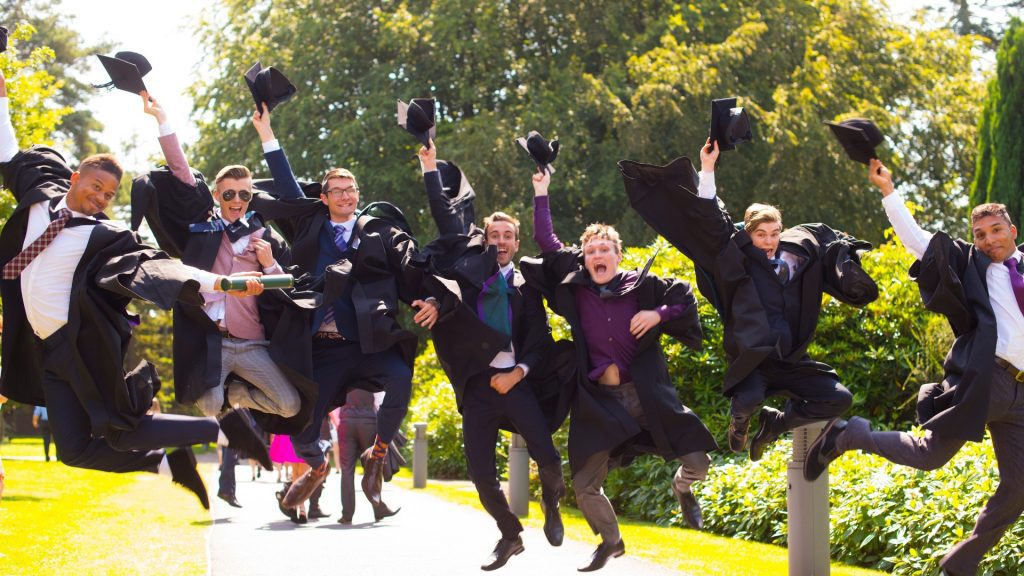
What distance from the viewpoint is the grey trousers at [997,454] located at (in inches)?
313

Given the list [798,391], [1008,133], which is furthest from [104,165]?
[1008,133]

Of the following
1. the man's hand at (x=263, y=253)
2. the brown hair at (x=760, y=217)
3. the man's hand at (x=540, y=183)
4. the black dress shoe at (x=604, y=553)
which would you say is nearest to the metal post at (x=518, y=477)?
the black dress shoe at (x=604, y=553)

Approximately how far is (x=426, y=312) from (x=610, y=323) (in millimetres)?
1275

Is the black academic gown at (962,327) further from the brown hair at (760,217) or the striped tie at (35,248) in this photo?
the striped tie at (35,248)

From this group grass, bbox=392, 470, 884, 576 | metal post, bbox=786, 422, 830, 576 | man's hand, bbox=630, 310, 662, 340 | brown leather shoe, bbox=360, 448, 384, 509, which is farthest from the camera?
brown leather shoe, bbox=360, 448, 384, 509

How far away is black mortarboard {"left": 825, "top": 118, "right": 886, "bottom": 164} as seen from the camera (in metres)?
8.07

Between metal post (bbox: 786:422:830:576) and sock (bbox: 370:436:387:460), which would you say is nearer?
metal post (bbox: 786:422:830:576)

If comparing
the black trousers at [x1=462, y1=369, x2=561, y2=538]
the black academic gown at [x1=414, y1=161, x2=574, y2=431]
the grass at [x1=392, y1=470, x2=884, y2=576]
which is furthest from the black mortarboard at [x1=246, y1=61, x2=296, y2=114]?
the grass at [x1=392, y1=470, x2=884, y2=576]

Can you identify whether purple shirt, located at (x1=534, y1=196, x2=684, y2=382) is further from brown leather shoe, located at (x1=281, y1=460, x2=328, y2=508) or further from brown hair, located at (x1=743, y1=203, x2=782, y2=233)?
brown leather shoe, located at (x1=281, y1=460, x2=328, y2=508)

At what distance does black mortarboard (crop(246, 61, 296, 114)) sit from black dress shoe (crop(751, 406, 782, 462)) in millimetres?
4156

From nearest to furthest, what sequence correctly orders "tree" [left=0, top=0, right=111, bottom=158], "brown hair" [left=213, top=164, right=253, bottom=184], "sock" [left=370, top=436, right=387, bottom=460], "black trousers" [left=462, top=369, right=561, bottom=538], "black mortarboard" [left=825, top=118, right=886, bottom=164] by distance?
"black mortarboard" [left=825, top=118, right=886, bottom=164]
"brown hair" [left=213, top=164, right=253, bottom=184]
"black trousers" [left=462, top=369, right=561, bottom=538]
"sock" [left=370, top=436, right=387, bottom=460]
"tree" [left=0, top=0, right=111, bottom=158]

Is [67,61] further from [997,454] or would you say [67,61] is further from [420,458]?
[997,454]

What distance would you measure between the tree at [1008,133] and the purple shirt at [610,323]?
13.6 meters

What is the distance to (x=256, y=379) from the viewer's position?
8.39 m
